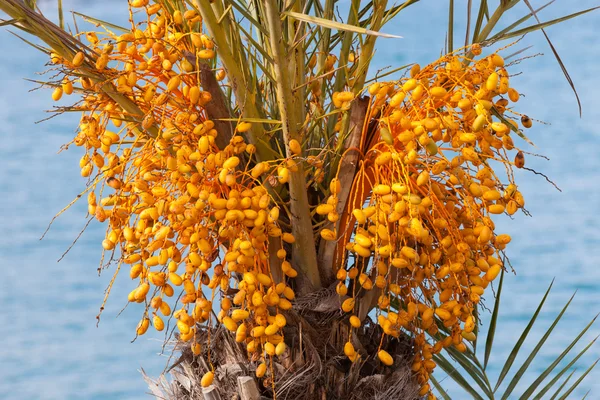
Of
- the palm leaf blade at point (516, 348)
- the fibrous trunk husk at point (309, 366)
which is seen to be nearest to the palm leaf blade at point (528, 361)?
the palm leaf blade at point (516, 348)

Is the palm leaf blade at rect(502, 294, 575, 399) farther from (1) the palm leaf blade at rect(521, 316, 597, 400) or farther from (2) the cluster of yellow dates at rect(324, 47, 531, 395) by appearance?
(2) the cluster of yellow dates at rect(324, 47, 531, 395)

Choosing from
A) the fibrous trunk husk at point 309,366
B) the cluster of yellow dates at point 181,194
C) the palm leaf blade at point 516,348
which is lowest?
the palm leaf blade at point 516,348

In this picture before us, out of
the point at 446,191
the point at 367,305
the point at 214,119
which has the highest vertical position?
the point at 214,119

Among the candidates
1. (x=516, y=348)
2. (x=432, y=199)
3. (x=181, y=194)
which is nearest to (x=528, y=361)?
(x=516, y=348)

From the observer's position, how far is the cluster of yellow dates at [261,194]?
1394 millimetres

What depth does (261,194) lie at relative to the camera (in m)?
1.40

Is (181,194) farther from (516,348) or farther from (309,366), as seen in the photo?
(516,348)

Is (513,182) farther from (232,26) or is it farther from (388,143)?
(232,26)

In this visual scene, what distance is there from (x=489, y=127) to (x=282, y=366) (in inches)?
24.1

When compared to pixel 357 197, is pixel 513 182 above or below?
below

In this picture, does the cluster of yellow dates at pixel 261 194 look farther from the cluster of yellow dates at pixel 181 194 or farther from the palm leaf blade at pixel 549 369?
the palm leaf blade at pixel 549 369

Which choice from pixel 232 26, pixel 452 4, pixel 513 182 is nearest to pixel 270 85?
pixel 232 26

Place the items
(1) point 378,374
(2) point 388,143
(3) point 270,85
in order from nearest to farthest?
(2) point 388,143 → (1) point 378,374 → (3) point 270,85

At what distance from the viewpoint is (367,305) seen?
160cm
